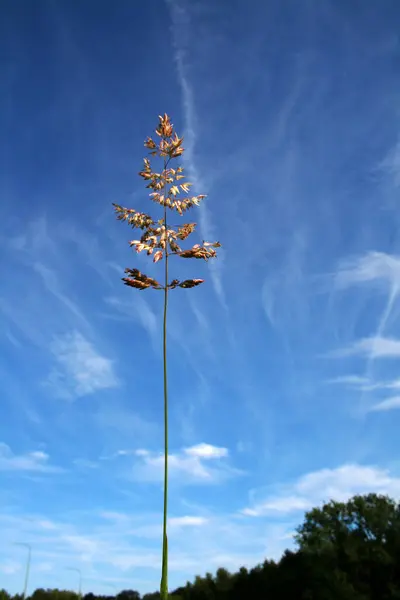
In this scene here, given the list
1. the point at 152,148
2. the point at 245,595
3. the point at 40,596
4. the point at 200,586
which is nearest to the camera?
the point at 245,595

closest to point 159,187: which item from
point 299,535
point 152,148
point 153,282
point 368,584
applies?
point 152,148

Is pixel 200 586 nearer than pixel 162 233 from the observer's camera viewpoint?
Yes

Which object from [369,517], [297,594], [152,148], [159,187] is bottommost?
[297,594]

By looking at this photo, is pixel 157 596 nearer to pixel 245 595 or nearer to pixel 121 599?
pixel 121 599

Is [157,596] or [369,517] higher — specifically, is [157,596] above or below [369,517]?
below

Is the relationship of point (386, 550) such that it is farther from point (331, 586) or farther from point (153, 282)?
point (153, 282)

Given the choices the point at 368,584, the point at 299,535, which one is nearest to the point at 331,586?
the point at 368,584

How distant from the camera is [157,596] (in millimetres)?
10055

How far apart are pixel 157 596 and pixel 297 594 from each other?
3.61 m

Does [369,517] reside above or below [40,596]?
above

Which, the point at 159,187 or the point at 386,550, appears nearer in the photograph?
the point at 386,550

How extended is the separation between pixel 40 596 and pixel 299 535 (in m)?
38.0

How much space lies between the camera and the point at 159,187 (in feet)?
45.7

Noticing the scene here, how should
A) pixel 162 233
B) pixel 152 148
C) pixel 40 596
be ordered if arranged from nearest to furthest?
pixel 40 596, pixel 162 233, pixel 152 148
